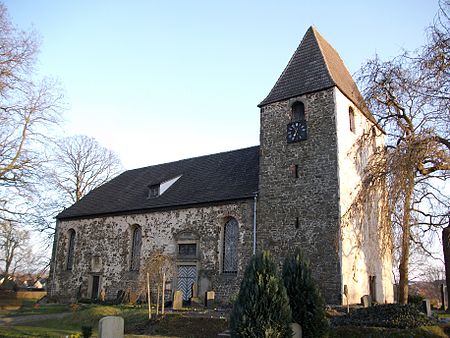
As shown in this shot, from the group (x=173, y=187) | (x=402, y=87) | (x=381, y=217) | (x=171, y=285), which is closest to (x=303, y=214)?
(x=381, y=217)

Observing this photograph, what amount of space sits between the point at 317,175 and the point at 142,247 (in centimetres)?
1074

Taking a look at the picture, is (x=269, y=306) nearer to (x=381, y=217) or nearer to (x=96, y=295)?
(x=381, y=217)

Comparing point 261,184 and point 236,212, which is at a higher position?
point 261,184

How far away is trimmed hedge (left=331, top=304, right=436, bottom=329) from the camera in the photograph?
12.2 m

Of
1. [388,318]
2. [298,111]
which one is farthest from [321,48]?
[388,318]

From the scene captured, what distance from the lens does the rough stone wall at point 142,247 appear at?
19.9 meters

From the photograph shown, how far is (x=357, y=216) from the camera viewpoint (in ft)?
60.3

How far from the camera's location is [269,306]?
29.0 ft

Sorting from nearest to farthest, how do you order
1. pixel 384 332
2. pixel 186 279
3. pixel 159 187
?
1. pixel 384 332
2. pixel 186 279
3. pixel 159 187

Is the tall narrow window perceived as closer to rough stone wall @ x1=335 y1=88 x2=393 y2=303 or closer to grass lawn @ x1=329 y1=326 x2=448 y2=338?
rough stone wall @ x1=335 y1=88 x2=393 y2=303

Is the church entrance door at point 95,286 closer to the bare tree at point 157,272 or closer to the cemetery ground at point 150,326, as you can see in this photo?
the cemetery ground at point 150,326

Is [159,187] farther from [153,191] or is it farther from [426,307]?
[426,307]

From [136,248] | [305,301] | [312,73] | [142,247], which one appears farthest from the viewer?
[136,248]

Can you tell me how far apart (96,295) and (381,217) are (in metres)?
17.5
